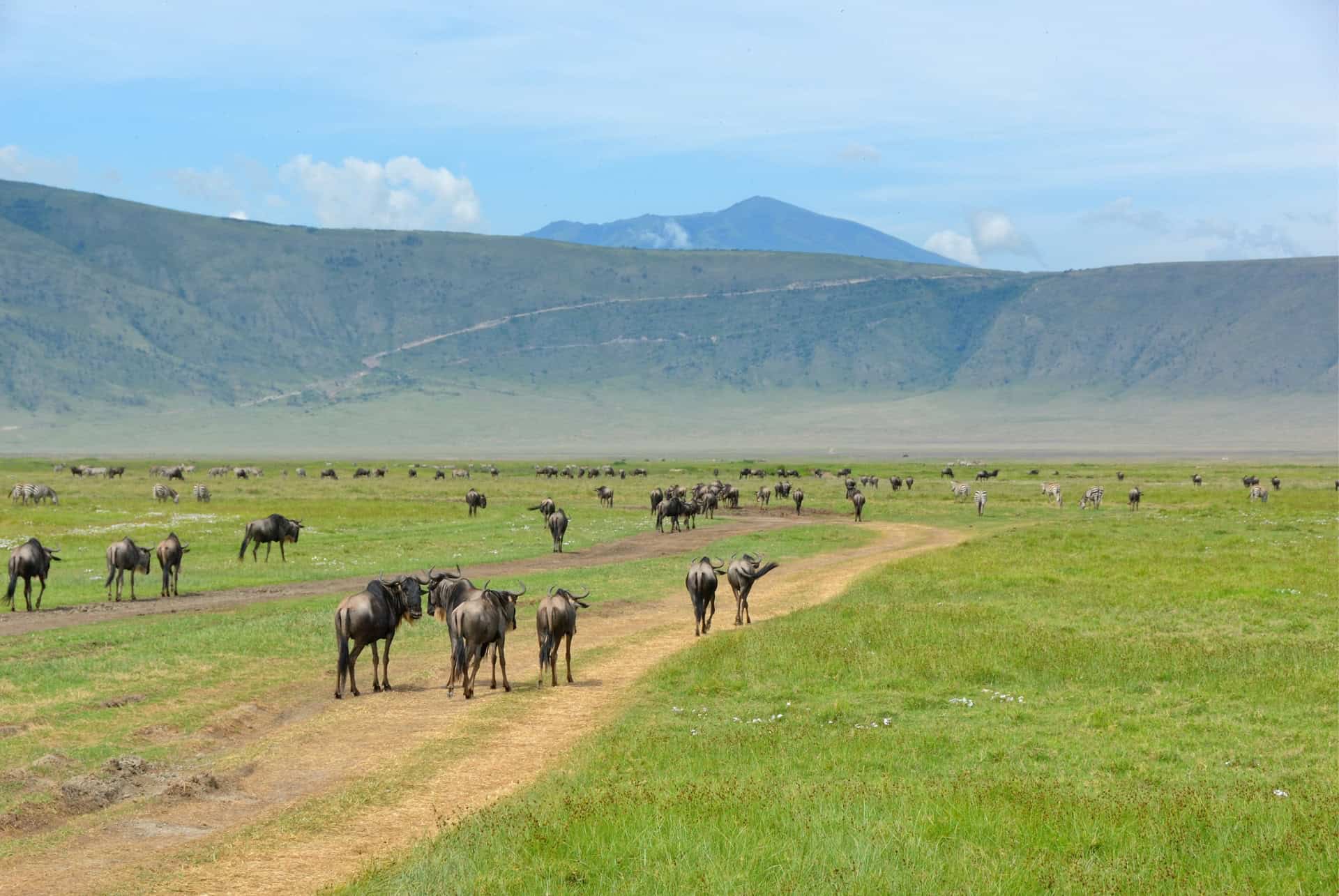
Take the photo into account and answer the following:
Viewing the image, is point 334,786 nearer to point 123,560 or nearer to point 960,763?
point 960,763

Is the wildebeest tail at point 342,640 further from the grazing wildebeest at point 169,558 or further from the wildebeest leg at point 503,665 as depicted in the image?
the grazing wildebeest at point 169,558

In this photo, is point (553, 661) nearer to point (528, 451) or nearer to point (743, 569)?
point (743, 569)

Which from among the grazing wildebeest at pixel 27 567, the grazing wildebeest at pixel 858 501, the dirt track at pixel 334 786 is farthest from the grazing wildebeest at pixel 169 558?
the grazing wildebeest at pixel 858 501

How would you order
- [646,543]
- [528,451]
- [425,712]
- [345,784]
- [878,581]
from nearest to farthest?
[345,784] < [425,712] < [878,581] < [646,543] < [528,451]

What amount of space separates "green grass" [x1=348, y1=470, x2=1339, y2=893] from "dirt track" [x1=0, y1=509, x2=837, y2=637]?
13.1m

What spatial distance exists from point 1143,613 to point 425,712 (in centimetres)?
1533

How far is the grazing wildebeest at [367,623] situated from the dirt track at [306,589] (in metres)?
10.1

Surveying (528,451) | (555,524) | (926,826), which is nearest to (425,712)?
(926,826)

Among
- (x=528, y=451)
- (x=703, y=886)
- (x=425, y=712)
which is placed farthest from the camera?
(x=528, y=451)

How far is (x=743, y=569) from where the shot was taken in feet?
87.9

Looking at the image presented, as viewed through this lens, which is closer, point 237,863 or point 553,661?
point 237,863

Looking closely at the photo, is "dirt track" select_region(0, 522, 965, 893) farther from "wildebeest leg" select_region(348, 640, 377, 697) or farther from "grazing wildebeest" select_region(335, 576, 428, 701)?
"grazing wildebeest" select_region(335, 576, 428, 701)

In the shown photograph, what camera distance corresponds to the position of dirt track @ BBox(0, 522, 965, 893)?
11.2 metres

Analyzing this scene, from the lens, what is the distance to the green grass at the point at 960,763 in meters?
10.3
